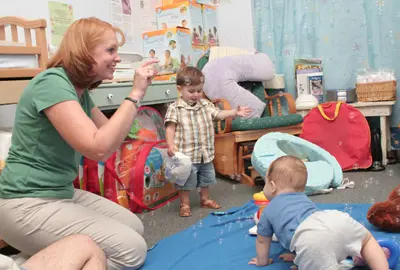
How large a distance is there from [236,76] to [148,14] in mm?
987

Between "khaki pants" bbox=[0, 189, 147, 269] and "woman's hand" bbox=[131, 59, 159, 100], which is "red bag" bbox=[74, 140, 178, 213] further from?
"woman's hand" bbox=[131, 59, 159, 100]

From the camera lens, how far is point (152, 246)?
2.07 meters

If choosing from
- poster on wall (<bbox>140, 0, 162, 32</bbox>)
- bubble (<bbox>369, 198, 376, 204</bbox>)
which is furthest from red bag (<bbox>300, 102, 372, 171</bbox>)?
poster on wall (<bbox>140, 0, 162, 32</bbox>)

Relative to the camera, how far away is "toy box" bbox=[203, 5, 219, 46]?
389 cm

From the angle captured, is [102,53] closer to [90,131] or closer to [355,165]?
[90,131]

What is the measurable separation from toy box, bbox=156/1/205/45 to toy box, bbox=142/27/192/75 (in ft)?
0.35

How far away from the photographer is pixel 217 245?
1982 mm

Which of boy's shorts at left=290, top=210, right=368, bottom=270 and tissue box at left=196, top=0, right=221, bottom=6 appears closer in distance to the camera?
boy's shorts at left=290, top=210, right=368, bottom=270

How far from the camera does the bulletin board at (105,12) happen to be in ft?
9.00

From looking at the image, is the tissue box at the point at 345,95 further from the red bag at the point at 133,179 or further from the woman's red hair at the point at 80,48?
the woman's red hair at the point at 80,48

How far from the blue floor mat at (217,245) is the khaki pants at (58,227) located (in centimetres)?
26

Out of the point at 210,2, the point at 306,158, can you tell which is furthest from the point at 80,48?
the point at 210,2

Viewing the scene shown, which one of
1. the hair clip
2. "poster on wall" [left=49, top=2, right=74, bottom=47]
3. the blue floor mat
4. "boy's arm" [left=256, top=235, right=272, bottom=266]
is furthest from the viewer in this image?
"poster on wall" [left=49, top=2, right=74, bottom=47]

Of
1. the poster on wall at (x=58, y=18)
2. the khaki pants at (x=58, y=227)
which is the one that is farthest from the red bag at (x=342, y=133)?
the khaki pants at (x=58, y=227)
